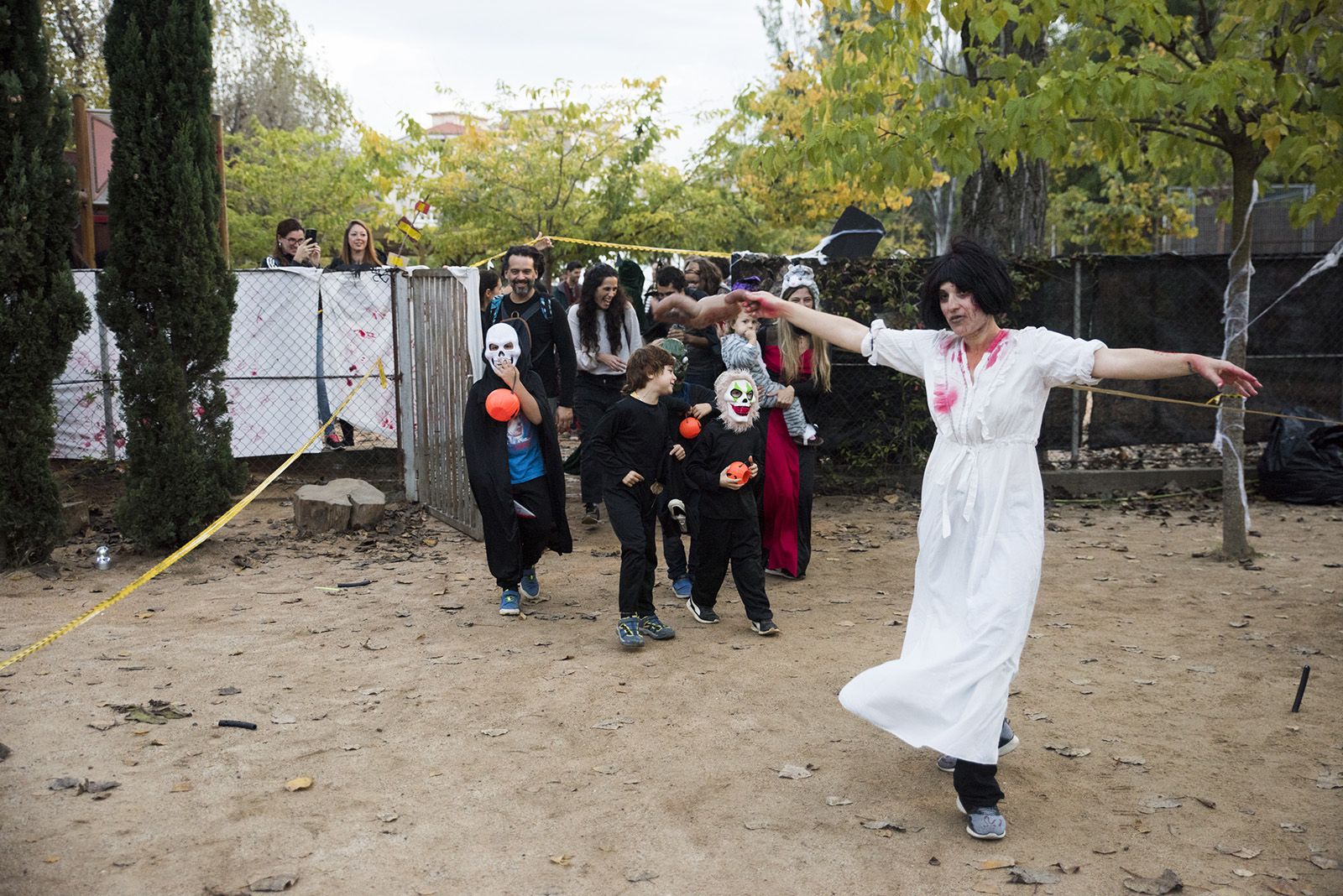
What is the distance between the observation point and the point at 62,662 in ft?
20.3

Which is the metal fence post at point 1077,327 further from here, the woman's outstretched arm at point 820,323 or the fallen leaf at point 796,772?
the fallen leaf at point 796,772

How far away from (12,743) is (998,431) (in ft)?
13.6

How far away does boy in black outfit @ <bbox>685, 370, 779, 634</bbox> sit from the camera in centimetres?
676

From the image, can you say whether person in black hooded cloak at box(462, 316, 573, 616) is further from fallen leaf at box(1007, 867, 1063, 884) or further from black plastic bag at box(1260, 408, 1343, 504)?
black plastic bag at box(1260, 408, 1343, 504)

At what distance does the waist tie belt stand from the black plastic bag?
24.3 ft

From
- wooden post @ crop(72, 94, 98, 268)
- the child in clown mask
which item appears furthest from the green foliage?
the child in clown mask

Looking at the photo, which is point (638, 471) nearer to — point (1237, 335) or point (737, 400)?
point (737, 400)

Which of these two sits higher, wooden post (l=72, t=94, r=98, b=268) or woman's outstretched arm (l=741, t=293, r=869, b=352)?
wooden post (l=72, t=94, r=98, b=268)

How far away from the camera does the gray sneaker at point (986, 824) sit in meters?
4.14

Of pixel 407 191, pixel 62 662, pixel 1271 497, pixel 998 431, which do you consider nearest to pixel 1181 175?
pixel 1271 497

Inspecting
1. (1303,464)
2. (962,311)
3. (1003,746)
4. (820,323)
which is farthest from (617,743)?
(1303,464)

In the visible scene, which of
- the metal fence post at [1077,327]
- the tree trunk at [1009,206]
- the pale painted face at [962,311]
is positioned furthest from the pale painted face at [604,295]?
the pale painted face at [962,311]

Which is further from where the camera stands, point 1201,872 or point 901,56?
point 901,56

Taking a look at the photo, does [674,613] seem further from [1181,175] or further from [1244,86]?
[1181,175]
